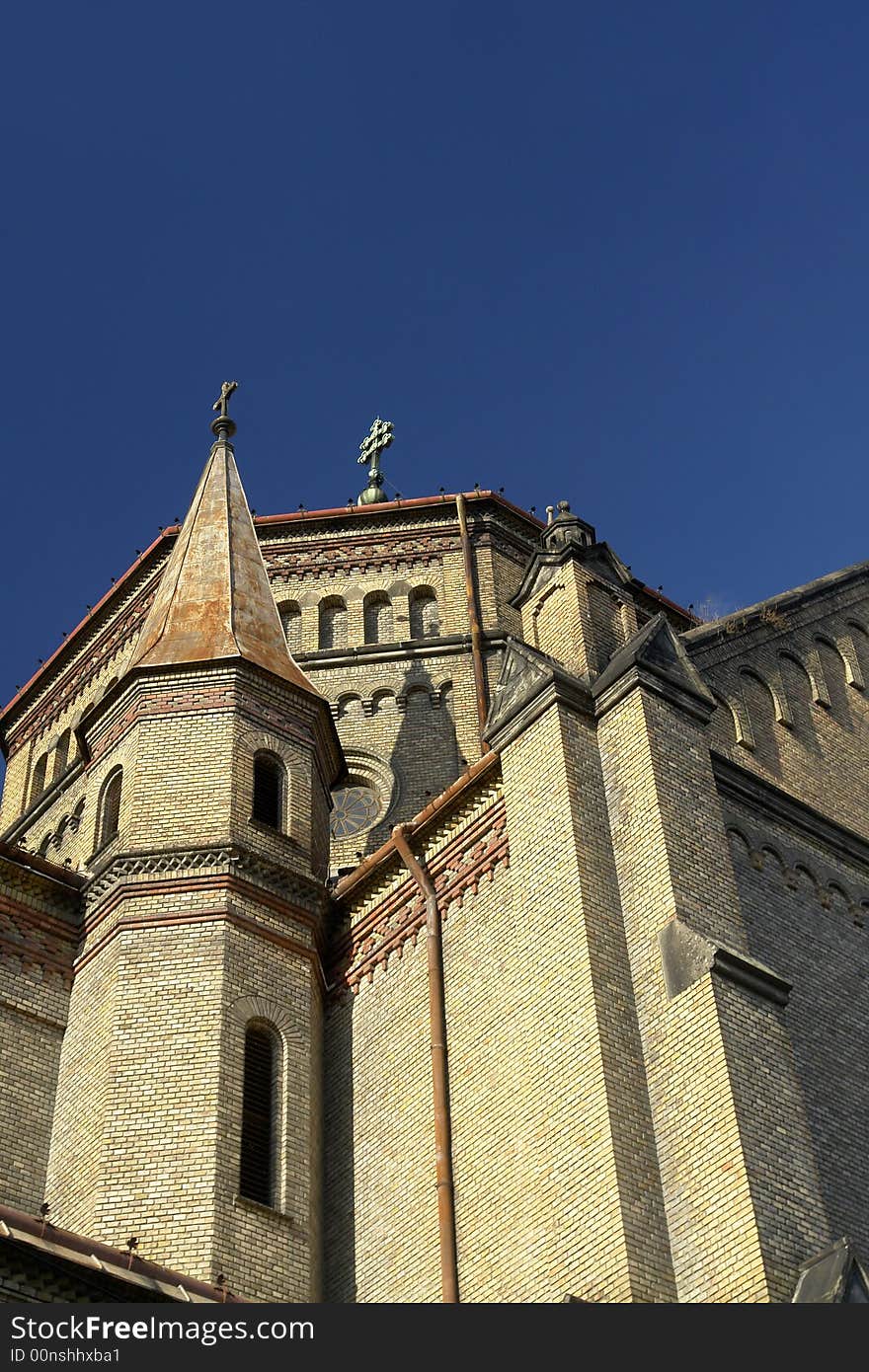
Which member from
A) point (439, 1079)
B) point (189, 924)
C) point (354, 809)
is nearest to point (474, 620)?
point (354, 809)

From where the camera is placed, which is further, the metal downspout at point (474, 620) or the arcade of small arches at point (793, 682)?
the metal downspout at point (474, 620)

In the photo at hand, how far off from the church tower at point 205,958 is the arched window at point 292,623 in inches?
210

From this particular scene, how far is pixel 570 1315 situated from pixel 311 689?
11.9m

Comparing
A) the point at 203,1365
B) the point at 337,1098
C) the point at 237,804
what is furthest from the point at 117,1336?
the point at 237,804

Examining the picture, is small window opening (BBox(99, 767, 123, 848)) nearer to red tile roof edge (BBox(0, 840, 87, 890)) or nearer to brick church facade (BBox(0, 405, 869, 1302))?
brick church facade (BBox(0, 405, 869, 1302))

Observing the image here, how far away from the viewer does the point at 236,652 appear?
2138 cm

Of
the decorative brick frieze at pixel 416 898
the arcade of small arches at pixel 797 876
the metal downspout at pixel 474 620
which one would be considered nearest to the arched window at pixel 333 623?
the metal downspout at pixel 474 620

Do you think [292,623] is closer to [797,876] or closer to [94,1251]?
[797,876]

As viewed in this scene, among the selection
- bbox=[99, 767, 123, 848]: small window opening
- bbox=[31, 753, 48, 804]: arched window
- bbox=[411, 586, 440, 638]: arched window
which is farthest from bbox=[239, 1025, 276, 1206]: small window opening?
bbox=[31, 753, 48, 804]: arched window

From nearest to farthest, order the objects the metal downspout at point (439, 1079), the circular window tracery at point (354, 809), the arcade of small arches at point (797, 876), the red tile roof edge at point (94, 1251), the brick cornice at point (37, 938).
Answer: the red tile roof edge at point (94, 1251)
the metal downspout at point (439, 1079)
the arcade of small arches at point (797, 876)
the brick cornice at point (37, 938)
the circular window tracery at point (354, 809)

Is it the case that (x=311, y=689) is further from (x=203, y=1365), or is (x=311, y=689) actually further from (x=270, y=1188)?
(x=203, y=1365)

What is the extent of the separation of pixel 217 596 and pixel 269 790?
3214mm

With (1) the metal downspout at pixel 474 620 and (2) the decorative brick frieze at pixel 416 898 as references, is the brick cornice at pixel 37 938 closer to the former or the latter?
(2) the decorative brick frieze at pixel 416 898

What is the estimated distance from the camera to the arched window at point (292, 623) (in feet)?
94.3
